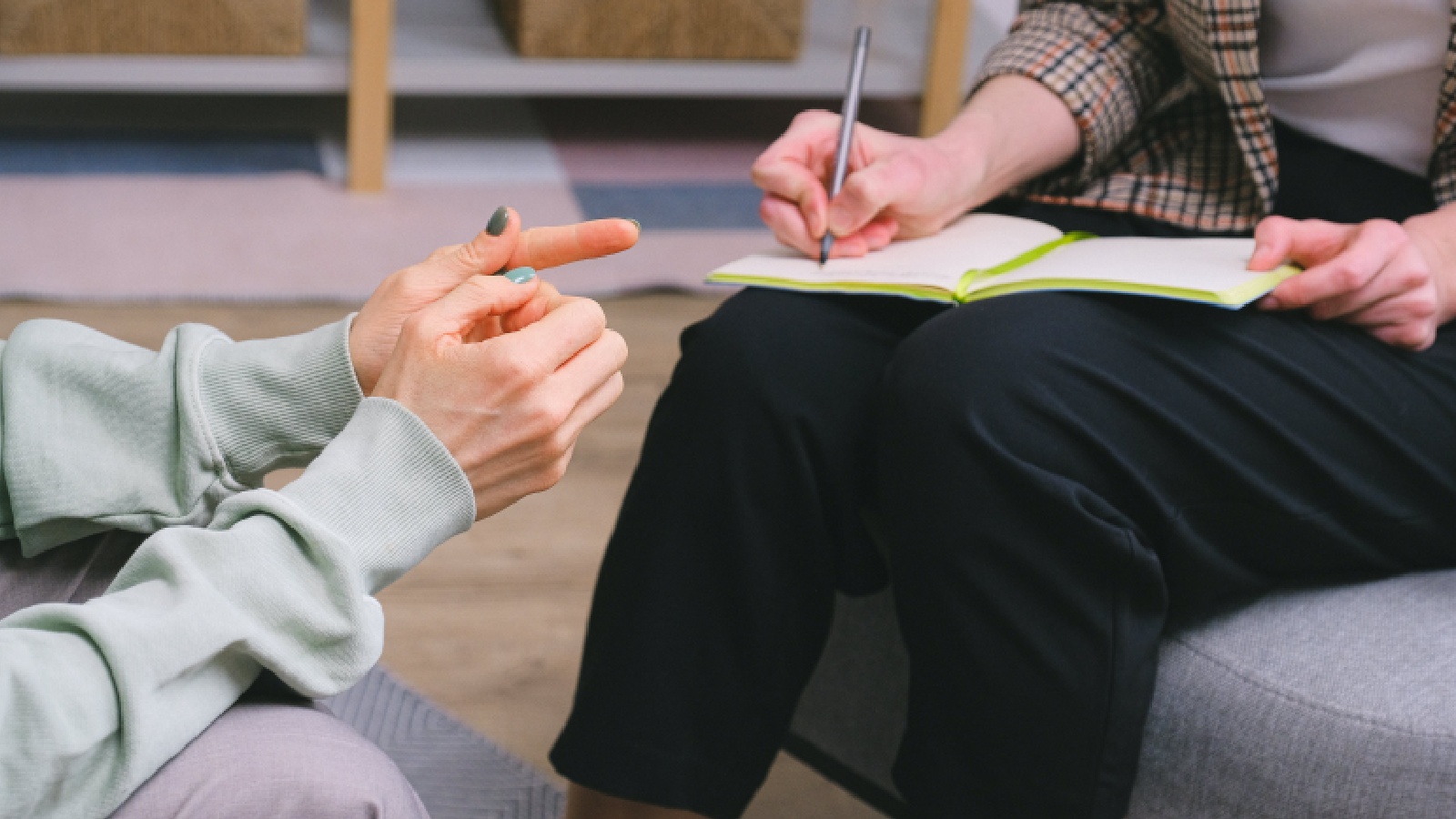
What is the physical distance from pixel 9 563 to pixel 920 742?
0.48 m

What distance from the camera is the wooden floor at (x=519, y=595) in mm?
1186

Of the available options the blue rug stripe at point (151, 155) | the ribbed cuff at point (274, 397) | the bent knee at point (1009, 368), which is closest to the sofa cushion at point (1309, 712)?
the bent knee at point (1009, 368)

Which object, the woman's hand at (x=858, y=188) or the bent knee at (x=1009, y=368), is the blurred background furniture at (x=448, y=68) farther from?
the bent knee at (x=1009, y=368)

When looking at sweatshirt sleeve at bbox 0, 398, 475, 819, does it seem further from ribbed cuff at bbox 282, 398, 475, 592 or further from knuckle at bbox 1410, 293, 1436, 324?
knuckle at bbox 1410, 293, 1436, 324

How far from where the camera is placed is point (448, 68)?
86.8 inches

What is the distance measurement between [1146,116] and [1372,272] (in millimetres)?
314

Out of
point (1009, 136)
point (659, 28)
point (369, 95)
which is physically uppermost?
point (1009, 136)

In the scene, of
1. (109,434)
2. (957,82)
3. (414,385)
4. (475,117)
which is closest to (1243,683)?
(414,385)

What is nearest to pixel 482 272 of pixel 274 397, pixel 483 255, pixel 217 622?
pixel 483 255

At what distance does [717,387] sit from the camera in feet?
2.85

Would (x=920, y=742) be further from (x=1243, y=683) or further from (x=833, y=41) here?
(x=833, y=41)

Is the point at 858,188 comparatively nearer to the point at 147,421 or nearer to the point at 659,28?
the point at 147,421

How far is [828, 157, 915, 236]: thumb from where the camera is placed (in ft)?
3.05

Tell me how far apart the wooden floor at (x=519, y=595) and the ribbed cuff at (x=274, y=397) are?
53 centimetres
